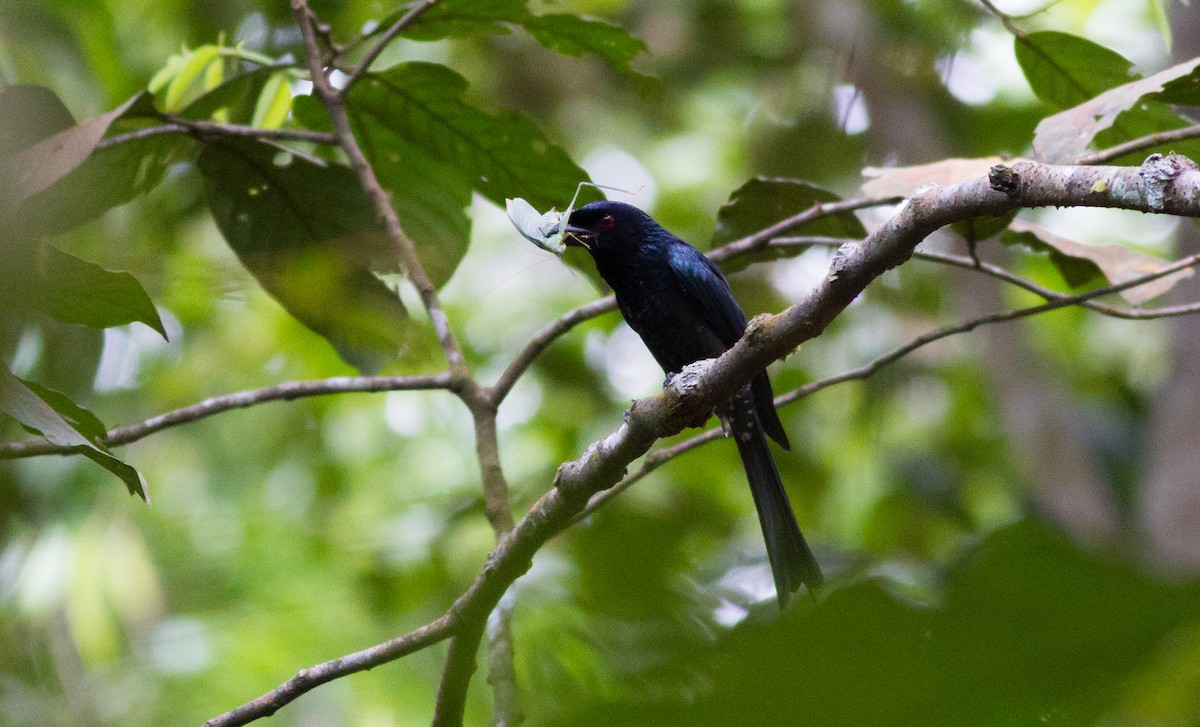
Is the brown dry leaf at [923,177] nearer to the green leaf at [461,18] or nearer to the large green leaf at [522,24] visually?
the large green leaf at [522,24]

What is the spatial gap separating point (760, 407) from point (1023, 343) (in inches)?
135

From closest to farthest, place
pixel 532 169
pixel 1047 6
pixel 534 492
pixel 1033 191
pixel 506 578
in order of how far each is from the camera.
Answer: pixel 1033 191 < pixel 506 578 < pixel 1047 6 < pixel 532 169 < pixel 534 492

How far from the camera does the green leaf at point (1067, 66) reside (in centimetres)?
289

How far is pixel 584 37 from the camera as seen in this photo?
3.09 metres

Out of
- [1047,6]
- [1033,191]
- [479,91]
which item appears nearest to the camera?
[1033,191]

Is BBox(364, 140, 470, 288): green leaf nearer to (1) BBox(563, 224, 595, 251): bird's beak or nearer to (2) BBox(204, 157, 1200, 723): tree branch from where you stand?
(1) BBox(563, 224, 595, 251): bird's beak

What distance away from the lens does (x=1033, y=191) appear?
156 centimetres

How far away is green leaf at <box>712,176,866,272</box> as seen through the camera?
2.93 meters

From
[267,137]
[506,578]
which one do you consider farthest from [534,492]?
[506,578]

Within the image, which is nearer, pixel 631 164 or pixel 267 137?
pixel 267 137

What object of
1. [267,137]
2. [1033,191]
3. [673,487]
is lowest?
[673,487]

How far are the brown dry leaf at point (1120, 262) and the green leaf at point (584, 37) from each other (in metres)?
1.22

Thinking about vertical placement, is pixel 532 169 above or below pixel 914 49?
below

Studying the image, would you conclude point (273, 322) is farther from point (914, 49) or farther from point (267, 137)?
point (914, 49)
